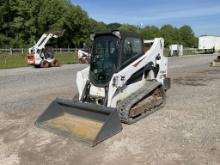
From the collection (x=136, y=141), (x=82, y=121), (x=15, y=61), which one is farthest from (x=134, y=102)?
(x=15, y=61)

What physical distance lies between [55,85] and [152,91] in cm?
640

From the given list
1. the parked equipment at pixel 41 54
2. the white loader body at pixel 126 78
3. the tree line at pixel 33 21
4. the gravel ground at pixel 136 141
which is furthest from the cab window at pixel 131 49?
the tree line at pixel 33 21

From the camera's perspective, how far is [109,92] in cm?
754

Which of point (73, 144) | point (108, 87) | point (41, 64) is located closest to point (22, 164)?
point (73, 144)

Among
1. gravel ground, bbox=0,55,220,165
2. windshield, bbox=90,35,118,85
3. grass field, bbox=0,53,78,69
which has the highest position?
windshield, bbox=90,35,118,85

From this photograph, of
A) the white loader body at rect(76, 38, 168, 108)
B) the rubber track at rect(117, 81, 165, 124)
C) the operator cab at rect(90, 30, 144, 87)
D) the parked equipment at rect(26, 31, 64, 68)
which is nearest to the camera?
the rubber track at rect(117, 81, 165, 124)

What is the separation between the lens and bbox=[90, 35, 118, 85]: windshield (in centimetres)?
782

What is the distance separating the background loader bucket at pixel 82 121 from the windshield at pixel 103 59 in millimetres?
919

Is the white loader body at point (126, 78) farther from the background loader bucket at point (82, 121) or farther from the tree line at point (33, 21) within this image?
the tree line at point (33, 21)

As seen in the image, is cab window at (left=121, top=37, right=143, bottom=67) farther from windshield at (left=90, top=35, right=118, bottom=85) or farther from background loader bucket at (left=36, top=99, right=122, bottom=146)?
background loader bucket at (left=36, top=99, right=122, bottom=146)

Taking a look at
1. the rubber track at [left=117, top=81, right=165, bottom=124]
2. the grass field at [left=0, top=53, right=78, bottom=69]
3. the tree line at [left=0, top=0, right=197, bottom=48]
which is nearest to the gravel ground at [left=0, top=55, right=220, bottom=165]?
the rubber track at [left=117, top=81, right=165, bottom=124]

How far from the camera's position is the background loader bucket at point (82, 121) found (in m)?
6.42

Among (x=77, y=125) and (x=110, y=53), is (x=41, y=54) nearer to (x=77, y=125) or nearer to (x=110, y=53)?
(x=110, y=53)

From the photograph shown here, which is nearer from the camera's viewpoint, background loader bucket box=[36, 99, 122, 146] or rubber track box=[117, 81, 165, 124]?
background loader bucket box=[36, 99, 122, 146]
